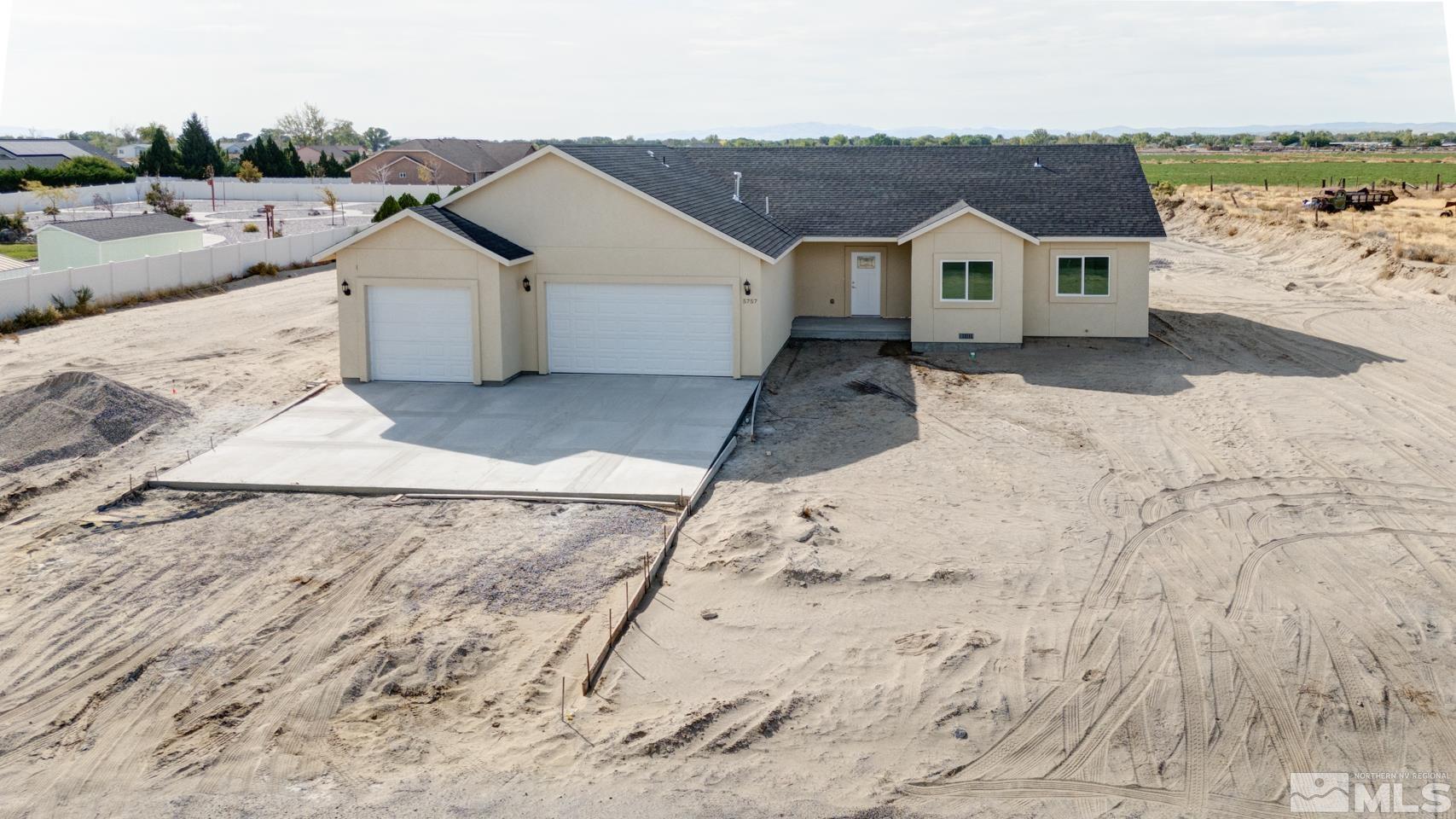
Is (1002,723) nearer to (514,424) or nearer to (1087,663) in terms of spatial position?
(1087,663)

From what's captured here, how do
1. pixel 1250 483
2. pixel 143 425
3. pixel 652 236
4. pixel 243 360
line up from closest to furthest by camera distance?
pixel 1250 483 → pixel 143 425 → pixel 652 236 → pixel 243 360

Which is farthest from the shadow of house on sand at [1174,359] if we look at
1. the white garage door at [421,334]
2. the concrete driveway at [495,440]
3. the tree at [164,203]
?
the tree at [164,203]

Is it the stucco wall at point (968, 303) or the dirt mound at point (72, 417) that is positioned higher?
the stucco wall at point (968, 303)

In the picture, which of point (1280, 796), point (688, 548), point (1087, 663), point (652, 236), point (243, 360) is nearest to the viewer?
point (1280, 796)

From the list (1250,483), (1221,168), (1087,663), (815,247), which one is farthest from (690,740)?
(1221,168)

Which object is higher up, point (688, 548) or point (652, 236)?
point (652, 236)

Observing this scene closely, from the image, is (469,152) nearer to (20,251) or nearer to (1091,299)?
(20,251)

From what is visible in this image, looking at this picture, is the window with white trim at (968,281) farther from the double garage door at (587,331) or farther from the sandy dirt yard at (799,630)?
the sandy dirt yard at (799,630)
